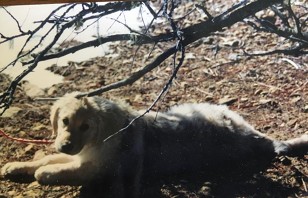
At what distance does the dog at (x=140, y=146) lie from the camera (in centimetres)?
139

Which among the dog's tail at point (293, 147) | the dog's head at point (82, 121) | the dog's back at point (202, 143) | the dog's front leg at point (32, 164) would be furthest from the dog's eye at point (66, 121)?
the dog's tail at point (293, 147)

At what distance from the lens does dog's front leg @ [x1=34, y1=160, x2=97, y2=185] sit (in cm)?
140

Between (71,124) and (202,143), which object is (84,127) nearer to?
(71,124)

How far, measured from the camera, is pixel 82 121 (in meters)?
1.37

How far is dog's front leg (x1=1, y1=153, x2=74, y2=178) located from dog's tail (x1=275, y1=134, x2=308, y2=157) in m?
0.76

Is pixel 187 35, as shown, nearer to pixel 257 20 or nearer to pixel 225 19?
pixel 225 19

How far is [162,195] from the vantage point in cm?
138

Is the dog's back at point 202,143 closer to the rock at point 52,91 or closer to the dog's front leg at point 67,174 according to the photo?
the dog's front leg at point 67,174

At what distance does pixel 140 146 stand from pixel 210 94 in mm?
329

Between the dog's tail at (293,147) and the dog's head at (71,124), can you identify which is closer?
the dog's head at (71,124)

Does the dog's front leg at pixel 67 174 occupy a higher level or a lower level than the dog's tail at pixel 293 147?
A: lower

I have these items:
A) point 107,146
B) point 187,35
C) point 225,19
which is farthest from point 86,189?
point 225,19

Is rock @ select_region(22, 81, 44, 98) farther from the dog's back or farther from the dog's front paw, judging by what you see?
the dog's back

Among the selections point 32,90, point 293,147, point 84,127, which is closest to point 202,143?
point 293,147
